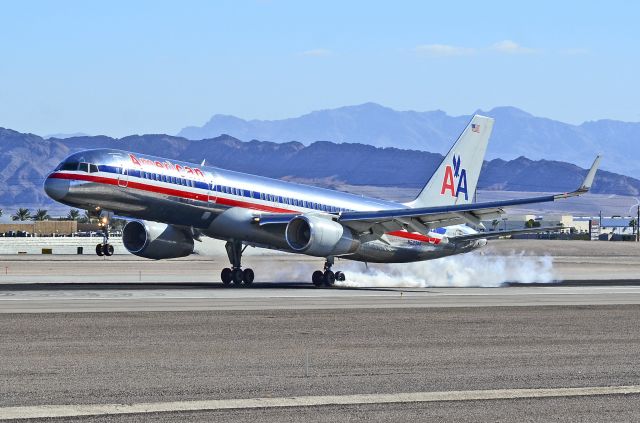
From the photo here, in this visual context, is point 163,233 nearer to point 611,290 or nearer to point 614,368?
point 611,290

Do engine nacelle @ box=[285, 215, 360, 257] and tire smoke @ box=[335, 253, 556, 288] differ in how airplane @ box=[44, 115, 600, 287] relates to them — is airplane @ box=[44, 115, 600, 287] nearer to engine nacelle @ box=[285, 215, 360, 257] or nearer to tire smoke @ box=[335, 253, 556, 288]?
engine nacelle @ box=[285, 215, 360, 257]

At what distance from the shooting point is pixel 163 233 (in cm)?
5353

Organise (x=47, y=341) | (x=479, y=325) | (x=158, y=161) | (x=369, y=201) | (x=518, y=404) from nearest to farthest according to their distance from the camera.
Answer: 1. (x=518, y=404)
2. (x=47, y=341)
3. (x=479, y=325)
4. (x=158, y=161)
5. (x=369, y=201)

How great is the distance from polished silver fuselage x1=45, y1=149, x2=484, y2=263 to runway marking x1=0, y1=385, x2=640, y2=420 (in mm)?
31010

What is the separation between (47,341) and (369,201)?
32.8 m

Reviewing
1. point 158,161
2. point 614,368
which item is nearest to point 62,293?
point 158,161

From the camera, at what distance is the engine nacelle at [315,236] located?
163 feet

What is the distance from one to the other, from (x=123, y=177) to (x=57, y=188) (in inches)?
108

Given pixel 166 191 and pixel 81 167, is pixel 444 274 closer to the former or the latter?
pixel 166 191

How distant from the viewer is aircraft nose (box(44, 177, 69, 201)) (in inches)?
1868

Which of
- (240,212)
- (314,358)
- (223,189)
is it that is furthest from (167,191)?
(314,358)

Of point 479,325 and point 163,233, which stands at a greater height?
point 163,233

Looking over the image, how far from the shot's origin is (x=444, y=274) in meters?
62.5

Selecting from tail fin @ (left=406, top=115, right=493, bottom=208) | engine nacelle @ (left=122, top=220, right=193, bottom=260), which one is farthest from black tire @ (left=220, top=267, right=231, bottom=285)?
tail fin @ (left=406, top=115, right=493, bottom=208)
